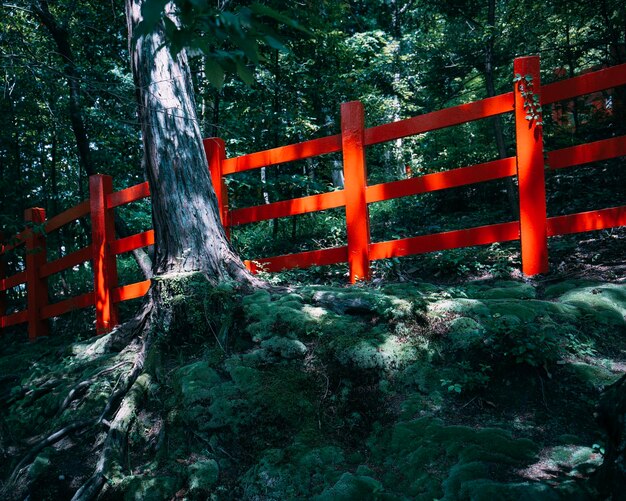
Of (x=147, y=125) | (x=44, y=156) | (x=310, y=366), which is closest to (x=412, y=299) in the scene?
(x=310, y=366)

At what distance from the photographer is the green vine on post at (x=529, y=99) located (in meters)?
4.68

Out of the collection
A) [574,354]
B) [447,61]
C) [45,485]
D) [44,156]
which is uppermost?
[447,61]

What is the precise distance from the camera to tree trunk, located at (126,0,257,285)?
4.61 meters

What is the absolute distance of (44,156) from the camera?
9516 mm

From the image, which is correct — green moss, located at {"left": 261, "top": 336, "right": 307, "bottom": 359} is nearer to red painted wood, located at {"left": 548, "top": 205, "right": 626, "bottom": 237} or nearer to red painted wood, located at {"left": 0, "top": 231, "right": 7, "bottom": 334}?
red painted wood, located at {"left": 548, "top": 205, "right": 626, "bottom": 237}

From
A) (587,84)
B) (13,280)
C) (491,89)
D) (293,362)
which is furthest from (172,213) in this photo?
(491,89)

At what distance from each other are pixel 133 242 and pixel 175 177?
1.54 metres

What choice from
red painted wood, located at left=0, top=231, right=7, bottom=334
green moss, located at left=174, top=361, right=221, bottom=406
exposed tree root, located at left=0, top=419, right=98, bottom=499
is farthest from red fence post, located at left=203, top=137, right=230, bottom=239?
red painted wood, located at left=0, top=231, right=7, bottom=334

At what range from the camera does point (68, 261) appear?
659 centimetres

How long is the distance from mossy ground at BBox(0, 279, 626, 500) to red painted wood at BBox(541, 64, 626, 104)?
1.65 meters

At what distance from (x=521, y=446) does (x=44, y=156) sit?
9.35 m

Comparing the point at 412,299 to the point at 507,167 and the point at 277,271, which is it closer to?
the point at 507,167

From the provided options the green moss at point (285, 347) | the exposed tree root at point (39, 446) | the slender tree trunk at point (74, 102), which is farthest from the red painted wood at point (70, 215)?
the green moss at point (285, 347)

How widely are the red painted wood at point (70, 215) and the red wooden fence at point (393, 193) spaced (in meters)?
0.01
